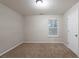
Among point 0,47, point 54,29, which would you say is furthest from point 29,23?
point 0,47

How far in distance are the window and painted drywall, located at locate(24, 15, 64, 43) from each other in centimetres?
22

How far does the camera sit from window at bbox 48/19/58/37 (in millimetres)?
7817

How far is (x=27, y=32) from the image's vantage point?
26.1ft

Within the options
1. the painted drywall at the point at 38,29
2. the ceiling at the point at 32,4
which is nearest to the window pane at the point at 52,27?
the painted drywall at the point at 38,29

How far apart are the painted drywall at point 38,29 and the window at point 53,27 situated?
0.71 ft

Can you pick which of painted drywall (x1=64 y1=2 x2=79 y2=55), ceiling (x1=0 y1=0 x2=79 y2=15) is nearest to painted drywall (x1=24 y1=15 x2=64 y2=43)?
ceiling (x1=0 y1=0 x2=79 y2=15)

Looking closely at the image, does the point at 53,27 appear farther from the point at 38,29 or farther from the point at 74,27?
the point at 74,27

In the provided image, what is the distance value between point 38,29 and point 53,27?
107 centimetres

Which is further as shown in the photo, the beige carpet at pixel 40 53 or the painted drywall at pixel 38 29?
the painted drywall at pixel 38 29

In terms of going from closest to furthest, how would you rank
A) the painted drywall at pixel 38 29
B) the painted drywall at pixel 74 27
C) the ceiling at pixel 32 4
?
the ceiling at pixel 32 4 → the painted drywall at pixel 74 27 → the painted drywall at pixel 38 29

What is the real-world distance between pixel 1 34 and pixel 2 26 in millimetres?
313

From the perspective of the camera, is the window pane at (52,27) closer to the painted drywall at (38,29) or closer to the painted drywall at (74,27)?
the painted drywall at (38,29)

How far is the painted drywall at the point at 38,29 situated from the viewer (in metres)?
7.76

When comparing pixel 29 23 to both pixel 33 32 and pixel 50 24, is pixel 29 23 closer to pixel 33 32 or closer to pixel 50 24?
pixel 33 32
